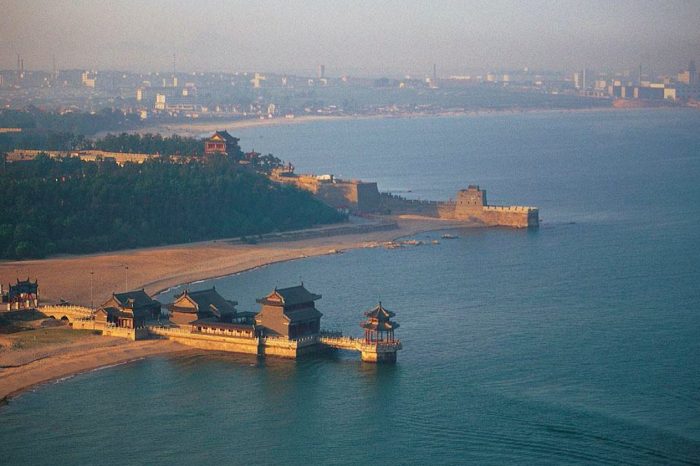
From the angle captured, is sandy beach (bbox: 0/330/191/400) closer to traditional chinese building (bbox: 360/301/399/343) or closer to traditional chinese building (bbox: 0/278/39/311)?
traditional chinese building (bbox: 0/278/39/311)

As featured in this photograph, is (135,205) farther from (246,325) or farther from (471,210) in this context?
(246,325)

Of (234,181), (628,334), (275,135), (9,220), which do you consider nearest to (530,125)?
(275,135)

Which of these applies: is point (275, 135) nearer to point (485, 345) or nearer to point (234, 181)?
point (234, 181)

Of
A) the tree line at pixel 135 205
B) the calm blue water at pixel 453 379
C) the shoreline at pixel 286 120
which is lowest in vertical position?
the calm blue water at pixel 453 379

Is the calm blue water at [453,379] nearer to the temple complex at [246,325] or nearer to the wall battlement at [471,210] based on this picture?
the temple complex at [246,325]

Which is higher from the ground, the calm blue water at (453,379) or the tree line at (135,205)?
the tree line at (135,205)

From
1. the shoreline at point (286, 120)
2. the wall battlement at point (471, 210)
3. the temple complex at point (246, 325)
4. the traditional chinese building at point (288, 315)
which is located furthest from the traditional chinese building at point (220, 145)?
the shoreline at point (286, 120)

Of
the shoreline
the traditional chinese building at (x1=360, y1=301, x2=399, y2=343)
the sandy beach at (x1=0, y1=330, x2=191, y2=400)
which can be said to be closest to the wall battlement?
the traditional chinese building at (x1=360, y1=301, x2=399, y2=343)
